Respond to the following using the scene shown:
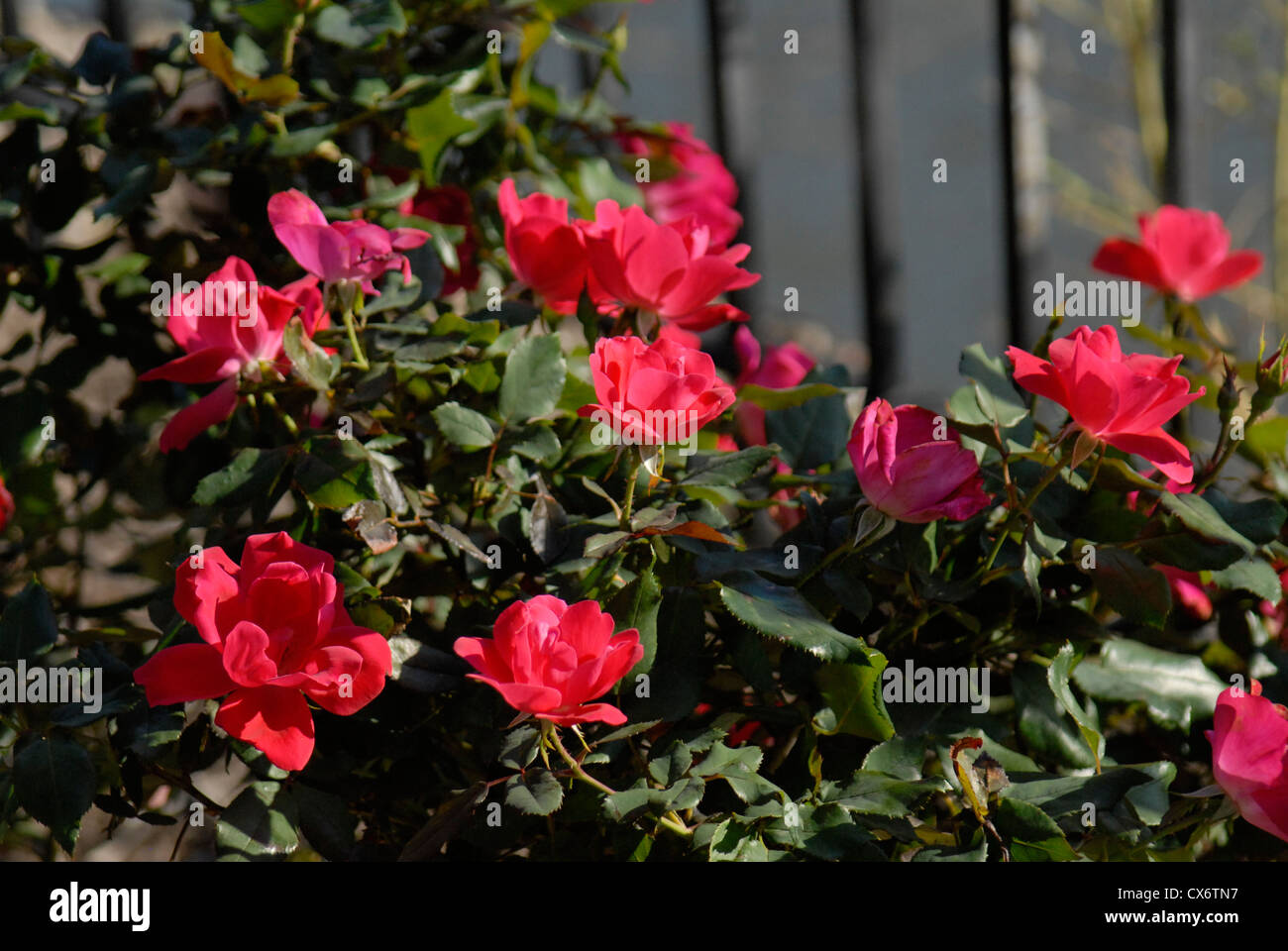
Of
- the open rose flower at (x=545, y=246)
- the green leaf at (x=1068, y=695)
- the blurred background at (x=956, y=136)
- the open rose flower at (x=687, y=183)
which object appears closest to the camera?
the green leaf at (x=1068, y=695)

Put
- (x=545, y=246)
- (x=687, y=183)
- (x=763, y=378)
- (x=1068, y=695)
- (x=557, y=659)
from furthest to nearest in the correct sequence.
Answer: (x=687, y=183), (x=763, y=378), (x=545, y=246), (x=1068, y=695), (x=557, y=659)

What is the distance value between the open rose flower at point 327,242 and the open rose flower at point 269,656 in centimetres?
21

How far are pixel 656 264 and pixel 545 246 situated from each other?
90mm

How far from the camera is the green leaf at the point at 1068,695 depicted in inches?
26.5

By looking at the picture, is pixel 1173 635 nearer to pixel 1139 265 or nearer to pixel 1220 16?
pixel 1139 265

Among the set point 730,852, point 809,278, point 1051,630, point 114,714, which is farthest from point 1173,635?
point 809,278

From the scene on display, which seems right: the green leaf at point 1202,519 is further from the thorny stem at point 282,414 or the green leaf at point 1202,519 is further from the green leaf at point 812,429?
the thorny stem at point 282,414

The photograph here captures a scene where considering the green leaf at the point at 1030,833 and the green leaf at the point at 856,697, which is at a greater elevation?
the green leaf at the point at 856,697

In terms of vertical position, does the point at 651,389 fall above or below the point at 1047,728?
above

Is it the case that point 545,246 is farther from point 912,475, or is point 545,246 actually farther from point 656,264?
point 912,475

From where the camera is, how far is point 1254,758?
625 millimetres

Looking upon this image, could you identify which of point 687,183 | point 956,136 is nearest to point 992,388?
point 687,183

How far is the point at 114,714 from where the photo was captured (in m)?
0.66

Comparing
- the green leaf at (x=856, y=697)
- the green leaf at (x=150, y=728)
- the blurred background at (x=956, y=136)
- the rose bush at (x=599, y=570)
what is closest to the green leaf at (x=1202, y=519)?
the rose bush at (x=599, y=570)
